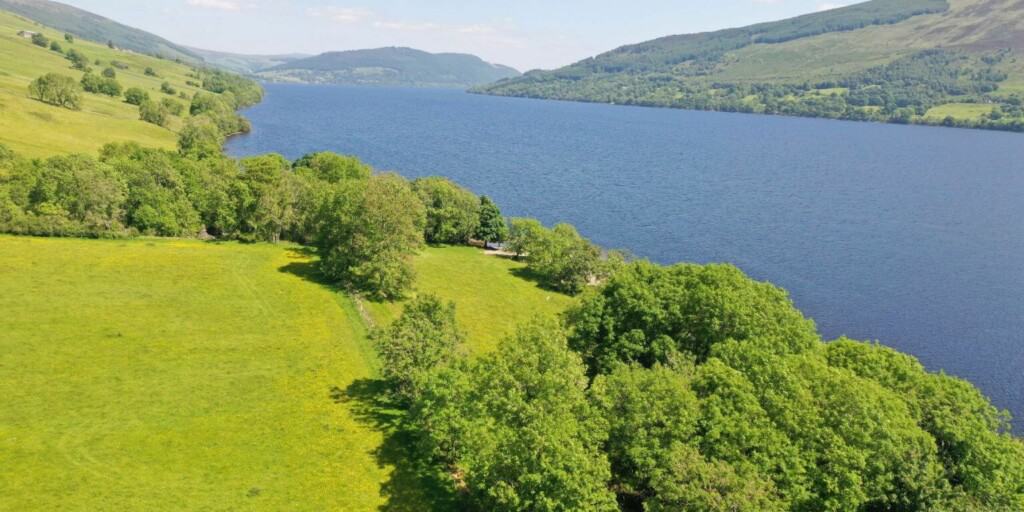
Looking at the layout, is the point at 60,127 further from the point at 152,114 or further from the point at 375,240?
the point at 375,240

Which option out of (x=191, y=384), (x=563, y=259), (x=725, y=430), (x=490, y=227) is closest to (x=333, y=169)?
(x=490, y=227)

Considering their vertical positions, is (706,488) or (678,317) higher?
(678,317)

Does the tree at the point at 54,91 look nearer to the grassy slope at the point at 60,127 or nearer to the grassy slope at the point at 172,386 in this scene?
the grassy slope at the point at 60,127

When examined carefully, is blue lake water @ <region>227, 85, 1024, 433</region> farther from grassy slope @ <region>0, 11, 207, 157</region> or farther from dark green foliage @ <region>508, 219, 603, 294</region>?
grassy slope @ <region>0, 11, 207, 157</region>

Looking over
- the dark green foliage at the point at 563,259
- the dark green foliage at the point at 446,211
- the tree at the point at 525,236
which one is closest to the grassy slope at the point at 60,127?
the dark green foliage at the point at 446,211

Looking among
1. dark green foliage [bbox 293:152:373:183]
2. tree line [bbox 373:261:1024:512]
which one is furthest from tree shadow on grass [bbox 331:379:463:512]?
dark green foliage [bbox 293:152:373:183]

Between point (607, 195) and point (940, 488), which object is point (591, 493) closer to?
point (940, 488)

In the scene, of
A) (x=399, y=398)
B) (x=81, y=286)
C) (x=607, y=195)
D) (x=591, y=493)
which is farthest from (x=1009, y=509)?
(x=607, y=195)
